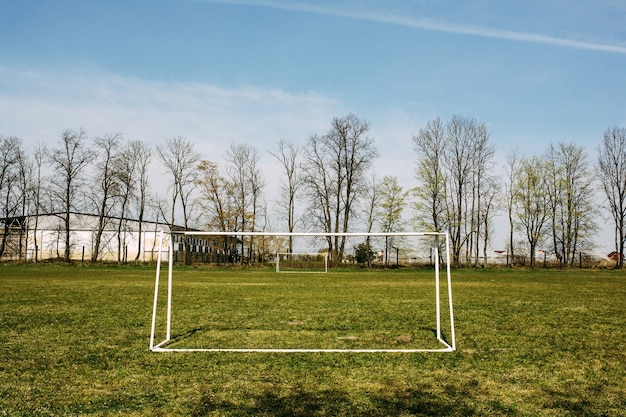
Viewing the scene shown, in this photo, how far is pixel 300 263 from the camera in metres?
41.5

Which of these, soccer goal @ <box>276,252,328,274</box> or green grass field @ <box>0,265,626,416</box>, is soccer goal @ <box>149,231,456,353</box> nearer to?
green grass field @ <box>0,265,626,416</box>

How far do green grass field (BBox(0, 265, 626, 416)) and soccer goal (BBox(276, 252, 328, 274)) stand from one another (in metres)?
28.6

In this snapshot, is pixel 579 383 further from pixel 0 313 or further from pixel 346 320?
pixel 0 313

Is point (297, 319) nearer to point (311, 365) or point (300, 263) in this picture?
point (311, 365)

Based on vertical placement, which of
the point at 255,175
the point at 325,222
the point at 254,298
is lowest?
the point at 254,298

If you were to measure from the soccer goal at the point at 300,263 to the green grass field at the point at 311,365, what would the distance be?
28.6m

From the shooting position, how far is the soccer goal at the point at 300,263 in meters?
41.3

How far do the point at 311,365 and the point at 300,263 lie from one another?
35019 mm

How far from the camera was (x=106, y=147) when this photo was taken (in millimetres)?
49000

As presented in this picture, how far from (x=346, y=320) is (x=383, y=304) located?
355 centimetres

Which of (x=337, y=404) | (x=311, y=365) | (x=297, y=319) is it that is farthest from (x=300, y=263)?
(x=337, y=404)

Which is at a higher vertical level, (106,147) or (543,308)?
(106,147)

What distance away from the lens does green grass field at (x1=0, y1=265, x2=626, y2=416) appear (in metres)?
4.82

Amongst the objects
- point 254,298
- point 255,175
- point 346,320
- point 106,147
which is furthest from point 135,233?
point 346,320
